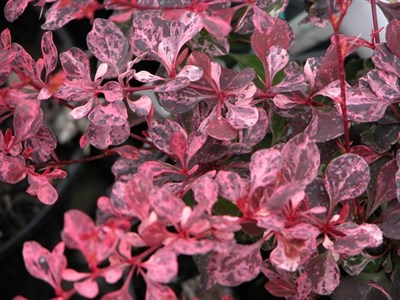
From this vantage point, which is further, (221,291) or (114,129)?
(221,291)

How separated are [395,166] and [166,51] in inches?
7.5

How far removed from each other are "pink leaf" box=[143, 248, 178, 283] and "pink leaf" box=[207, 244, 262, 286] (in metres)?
0.07

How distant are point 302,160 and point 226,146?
0.10 metres

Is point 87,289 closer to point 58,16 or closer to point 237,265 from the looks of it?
point 237,265

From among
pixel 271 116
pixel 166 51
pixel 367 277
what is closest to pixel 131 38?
pixel 166 51

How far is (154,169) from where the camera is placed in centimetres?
50

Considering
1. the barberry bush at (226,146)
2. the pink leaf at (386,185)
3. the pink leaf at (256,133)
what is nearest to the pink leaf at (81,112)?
→ the barberry bush at (226,146)

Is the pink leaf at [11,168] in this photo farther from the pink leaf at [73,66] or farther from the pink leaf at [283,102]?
the pink leaf at [283,102]

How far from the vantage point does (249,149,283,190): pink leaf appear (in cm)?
40

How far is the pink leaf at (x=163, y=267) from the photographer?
353 millimetres

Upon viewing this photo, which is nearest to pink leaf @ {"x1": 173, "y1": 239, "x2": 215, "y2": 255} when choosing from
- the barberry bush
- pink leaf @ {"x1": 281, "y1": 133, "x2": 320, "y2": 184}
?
the barberry bush

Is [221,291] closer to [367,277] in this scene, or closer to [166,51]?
[367,277]

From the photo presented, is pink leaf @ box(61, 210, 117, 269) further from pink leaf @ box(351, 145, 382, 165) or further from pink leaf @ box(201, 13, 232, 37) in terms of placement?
pink leaf @ box(351, 145, 382, 165)

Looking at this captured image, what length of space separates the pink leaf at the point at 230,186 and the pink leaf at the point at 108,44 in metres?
0.17
